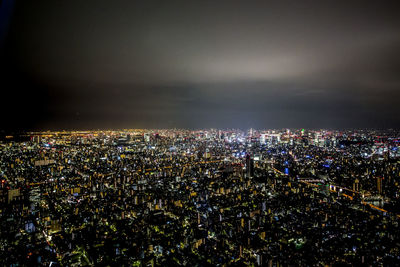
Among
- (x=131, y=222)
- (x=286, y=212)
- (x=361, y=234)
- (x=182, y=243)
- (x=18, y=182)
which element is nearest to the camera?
(x=182, y=243)

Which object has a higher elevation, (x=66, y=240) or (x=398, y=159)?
(x=398, y=159)

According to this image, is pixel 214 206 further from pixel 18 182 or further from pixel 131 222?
pixel 18 182

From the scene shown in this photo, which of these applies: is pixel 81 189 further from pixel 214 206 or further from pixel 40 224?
pixel 214 206

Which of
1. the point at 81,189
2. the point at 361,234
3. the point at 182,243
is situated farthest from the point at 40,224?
the point at 361,234

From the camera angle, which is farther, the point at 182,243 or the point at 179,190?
the point at 179,190

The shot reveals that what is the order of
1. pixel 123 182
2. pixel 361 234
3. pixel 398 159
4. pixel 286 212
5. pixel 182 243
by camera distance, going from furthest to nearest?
pixel 398 159 → pixel 123 182 → pixel 286 212 → pixel 361 234 → pixel 182 243

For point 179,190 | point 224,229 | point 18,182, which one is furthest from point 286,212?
point 18,182
